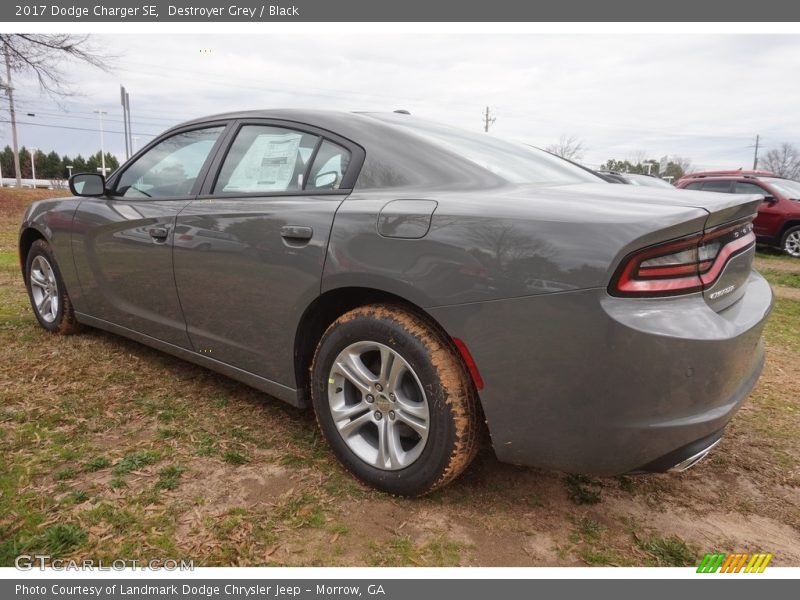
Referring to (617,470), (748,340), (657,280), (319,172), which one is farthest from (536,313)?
(319,172)

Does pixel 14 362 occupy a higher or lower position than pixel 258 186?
lower

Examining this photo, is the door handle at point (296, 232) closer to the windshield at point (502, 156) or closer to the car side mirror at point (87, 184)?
the windshield at point (502, 156)

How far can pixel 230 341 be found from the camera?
2.73 m

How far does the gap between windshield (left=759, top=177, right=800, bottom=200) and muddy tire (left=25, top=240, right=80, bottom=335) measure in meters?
12.2

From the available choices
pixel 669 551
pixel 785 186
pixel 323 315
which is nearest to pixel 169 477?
pixel 323 315


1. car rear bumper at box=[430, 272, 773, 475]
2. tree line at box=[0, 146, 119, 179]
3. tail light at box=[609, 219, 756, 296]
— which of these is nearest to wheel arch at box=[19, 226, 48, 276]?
car rear bumper at box=[430, 272, 773, 475]

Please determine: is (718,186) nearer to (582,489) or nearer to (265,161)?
(582,489)

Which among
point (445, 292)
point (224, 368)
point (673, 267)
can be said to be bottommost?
point (224, 368)

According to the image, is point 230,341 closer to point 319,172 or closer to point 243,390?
point 243,390

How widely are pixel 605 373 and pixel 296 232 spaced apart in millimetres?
1372

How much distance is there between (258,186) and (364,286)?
0.94 m

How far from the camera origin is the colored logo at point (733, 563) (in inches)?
72.6

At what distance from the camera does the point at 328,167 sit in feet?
8.03
